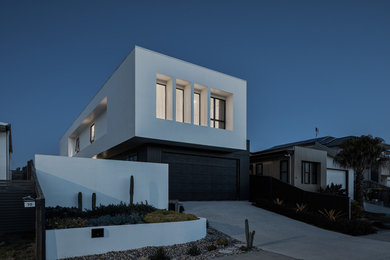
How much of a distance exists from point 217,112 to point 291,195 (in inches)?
276

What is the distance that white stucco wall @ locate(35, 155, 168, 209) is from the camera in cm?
1181

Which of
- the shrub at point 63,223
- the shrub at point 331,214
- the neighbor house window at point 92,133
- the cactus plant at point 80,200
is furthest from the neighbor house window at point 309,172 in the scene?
the shrub at point 63,223

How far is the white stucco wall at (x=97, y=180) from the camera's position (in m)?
11.8

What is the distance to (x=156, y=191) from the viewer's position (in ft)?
47.5

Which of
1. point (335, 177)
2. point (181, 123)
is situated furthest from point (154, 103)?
point (335, 177)

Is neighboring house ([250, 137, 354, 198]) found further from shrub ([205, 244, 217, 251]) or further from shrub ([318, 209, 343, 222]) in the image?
shrub ([205, 244, 217, 251])

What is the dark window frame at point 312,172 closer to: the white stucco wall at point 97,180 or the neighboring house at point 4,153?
the white stucco wall at point 97,180

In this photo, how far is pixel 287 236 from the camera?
12.2m

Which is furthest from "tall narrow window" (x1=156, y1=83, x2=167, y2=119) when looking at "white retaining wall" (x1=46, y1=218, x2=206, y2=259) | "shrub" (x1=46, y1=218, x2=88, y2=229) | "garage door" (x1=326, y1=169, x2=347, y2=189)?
"garage door" (x1=326, y1=169, x2=347, y2=189)

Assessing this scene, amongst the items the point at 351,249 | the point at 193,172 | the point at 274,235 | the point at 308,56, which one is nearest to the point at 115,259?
the point at 274,235

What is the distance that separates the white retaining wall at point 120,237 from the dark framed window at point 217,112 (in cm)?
969

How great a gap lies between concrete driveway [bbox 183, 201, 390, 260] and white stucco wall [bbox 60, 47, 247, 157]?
420 centimetres

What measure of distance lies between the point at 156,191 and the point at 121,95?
6362mm

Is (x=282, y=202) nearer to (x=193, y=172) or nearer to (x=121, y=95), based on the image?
(x=193, y=172)
